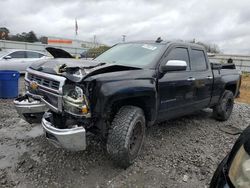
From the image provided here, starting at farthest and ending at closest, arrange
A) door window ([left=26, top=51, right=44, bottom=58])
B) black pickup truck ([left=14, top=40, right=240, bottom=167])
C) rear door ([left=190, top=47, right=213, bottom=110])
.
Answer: door window ([left=26, top=51, right=44, bottom=58]) < rear door ([left=190, top=47, right=213, bottom=110]) < black pickup truck ([left=14, top=40, right=240, bottom=167])

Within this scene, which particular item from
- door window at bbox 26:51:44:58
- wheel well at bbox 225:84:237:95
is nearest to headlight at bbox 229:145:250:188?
wheel well at bbox 225:84:237:95

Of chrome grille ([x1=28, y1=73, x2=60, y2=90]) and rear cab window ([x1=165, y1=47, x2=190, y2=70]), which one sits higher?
rear cab window ([x1=165, y1=47, x2=190, y2=70])

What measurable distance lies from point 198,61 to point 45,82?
3304 mm

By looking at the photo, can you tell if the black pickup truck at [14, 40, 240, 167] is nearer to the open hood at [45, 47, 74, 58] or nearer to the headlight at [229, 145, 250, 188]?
the open hood at [45, 47, 74, 58]

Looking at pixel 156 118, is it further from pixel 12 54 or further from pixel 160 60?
pixel 12 54

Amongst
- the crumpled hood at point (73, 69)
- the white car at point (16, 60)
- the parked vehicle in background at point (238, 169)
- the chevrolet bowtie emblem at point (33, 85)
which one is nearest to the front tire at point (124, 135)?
the crumpled hood at point (73, 69)

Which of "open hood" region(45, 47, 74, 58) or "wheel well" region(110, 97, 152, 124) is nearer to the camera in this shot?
"wheel well" region(110, 97, 152, 124)

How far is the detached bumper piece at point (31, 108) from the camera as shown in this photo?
3785mm

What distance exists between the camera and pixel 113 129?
3.56 metres

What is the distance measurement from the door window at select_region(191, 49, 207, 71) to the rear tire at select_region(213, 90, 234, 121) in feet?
4.19

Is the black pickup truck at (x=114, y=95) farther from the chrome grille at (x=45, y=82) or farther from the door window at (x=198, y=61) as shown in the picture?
the door window at (x=198, y=61)

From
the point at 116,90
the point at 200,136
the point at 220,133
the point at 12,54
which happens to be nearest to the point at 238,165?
the point at 116,90

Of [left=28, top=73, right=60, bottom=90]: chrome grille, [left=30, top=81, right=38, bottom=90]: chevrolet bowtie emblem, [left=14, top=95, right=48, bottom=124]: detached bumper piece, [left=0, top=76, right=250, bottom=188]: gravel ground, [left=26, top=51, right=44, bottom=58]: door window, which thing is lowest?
[left=0, top=76, right=250, bottom=188]: gravel ground

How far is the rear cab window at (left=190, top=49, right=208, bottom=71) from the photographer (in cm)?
543
